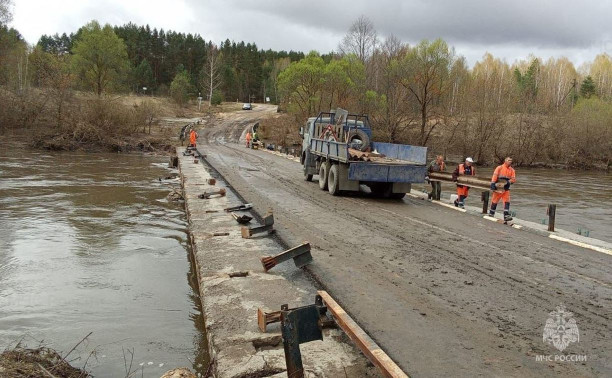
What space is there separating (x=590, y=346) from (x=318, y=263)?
3588 millimetres

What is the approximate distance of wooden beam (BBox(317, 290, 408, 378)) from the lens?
3.65 metres

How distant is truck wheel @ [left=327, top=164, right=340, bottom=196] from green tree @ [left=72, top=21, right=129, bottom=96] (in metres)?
43.8

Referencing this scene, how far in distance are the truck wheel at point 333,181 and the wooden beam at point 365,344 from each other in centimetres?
870

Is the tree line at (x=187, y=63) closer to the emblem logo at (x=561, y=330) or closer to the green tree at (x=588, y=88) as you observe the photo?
the green tree at (x=588, y=88)

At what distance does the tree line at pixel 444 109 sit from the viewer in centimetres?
3631

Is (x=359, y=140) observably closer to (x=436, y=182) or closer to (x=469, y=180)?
(x=436, y=182)

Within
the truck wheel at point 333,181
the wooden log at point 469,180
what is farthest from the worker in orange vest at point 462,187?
the truck wheel at point 333,181

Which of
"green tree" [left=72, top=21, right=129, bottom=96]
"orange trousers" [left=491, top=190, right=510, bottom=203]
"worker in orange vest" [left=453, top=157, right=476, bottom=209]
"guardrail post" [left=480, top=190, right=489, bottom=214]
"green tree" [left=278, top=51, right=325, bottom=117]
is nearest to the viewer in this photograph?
"orange trousers" [left=491, top=190, right=510, bottom=203]

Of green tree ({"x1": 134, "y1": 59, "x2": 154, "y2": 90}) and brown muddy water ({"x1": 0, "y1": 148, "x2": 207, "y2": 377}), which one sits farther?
green tree ({"x1": 134, "y1": 59, "x2": 154, "y2": 90})

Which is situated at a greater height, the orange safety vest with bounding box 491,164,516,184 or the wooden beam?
the orange safety vest with bounding box 491,164,516,184

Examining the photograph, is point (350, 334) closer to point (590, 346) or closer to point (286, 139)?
point (590, 346)

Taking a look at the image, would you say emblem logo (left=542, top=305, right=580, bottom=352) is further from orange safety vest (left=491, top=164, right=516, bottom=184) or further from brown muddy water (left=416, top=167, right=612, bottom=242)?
brown muddy water (left=416, top=167, right=612, bottom=242)

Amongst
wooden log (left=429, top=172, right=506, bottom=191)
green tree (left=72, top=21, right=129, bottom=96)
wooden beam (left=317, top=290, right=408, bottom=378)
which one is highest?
green tree (left=72, top=21, right=129, bottom=96)

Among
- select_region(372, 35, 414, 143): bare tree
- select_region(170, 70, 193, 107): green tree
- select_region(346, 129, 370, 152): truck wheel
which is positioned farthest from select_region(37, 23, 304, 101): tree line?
select_region(346, 129, 370, 152): truck wheel
